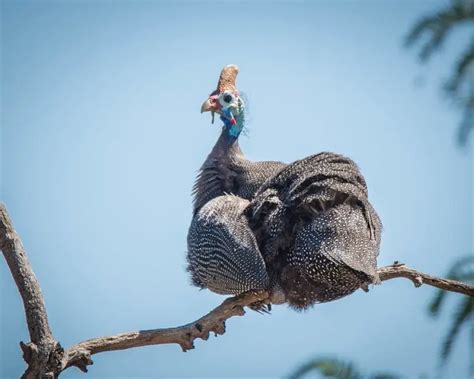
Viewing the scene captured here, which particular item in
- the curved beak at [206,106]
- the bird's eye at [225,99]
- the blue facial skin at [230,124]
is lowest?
the blue facial skin at [230,124]

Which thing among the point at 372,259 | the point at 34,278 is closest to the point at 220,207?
the point at 372,259

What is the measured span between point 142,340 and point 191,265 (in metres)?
1.42

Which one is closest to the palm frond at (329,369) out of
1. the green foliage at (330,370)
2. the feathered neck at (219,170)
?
the green foliage at (330,370)

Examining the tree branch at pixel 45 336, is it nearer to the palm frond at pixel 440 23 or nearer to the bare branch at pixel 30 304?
the bare branch at pixel 30 304

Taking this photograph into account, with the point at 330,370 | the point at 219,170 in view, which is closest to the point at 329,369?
the point at 330,370

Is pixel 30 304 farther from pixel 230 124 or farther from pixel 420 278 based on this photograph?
pixel 230 124

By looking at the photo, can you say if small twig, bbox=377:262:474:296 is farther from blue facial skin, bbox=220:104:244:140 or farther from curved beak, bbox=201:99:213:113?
curved beak, bbox=201:99:213:113

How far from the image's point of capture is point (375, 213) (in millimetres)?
6352

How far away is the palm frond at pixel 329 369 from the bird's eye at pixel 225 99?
11.5ft

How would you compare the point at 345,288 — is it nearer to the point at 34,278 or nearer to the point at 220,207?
the point at 220,207

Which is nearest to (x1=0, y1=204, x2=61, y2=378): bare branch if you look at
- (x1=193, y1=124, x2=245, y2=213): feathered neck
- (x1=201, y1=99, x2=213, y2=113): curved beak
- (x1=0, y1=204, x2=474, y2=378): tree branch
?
(x1=0, y1=204, x2=474, y2=378): tree branch

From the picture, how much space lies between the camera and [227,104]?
7.91 meters

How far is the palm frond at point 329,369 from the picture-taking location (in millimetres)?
4730

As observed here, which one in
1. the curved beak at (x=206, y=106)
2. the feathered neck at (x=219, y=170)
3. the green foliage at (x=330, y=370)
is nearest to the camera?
the green foliage at (x=330, y=370)
